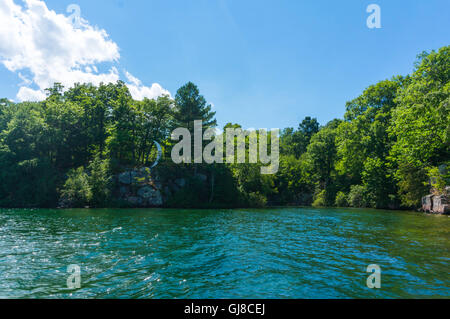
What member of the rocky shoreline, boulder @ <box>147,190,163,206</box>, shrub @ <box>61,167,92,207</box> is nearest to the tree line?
shrub @ <box>61,167,92,207</box>

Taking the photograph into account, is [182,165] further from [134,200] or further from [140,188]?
[134,200]

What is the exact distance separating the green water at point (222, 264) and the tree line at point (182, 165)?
21.2 metres

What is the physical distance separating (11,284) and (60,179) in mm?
36941

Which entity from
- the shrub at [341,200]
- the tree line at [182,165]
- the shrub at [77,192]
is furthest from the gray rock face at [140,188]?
the shrub at [341,200]

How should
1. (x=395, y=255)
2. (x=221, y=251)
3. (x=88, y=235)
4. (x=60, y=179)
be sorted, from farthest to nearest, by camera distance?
1. (x=60, y=179)
2. (x=88, y=235)
3. (x=221, y=251)
4. (x=395, y=255)

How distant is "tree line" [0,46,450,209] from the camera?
102ft

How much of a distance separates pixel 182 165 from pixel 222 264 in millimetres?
36043

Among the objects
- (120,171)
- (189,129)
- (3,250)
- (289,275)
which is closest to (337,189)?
(189,129)

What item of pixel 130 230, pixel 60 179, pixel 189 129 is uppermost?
pixel 189 129

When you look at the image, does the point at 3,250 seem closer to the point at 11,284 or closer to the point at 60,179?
the point at 11,284

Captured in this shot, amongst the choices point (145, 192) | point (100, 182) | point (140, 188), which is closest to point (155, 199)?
point (145, 192)

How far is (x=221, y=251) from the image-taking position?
34.6 ft

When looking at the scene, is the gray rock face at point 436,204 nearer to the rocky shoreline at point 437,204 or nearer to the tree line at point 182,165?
the rocky shoreline at point 437,204
